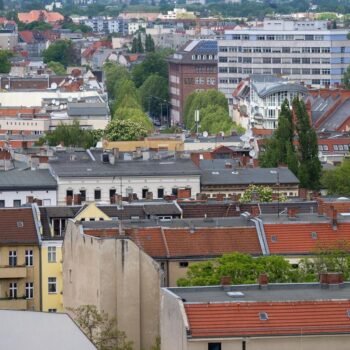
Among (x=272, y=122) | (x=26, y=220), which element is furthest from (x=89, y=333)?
(x=272, y=122)

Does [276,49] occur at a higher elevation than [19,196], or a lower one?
lower

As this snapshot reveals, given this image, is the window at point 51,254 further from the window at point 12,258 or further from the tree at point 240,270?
the tree at point 240,270

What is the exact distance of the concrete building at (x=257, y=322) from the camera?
51.7 meters

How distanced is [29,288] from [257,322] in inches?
743

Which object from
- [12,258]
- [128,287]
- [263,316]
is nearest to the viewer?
[263,316]

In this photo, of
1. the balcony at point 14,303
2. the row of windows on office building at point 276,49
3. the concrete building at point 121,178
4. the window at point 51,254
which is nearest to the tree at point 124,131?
the concrete building at point 121,178

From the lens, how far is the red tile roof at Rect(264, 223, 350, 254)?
6619 centimetres

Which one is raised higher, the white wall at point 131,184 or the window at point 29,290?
the white wall at point 131,184

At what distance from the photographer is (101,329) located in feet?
193

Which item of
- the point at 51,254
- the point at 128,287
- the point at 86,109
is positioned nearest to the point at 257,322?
the point at 128,287

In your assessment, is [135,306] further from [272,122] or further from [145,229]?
[272,122]

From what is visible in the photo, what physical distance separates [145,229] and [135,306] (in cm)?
500

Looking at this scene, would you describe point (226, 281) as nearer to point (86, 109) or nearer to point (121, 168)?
point (121, 168)

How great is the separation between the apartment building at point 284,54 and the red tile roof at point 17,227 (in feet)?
379
